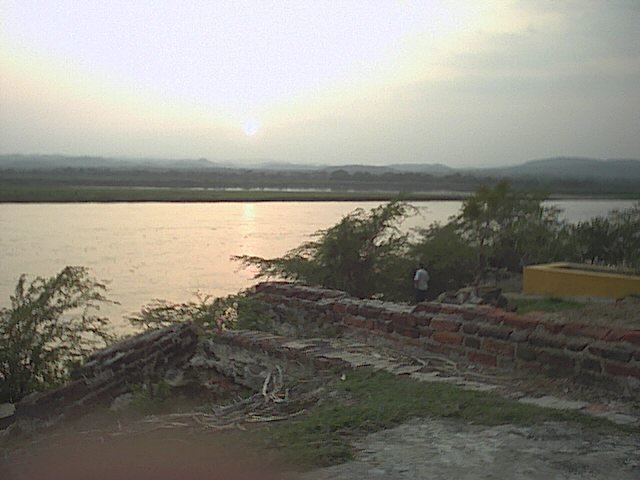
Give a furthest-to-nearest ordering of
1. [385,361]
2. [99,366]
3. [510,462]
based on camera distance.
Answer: [99,366] < [385,361] < [510,462]

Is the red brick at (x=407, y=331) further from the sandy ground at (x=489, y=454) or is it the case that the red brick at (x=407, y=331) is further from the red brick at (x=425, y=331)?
the sandy ground at (x=489, y=454)

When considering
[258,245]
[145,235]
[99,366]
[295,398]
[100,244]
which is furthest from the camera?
[145,235]

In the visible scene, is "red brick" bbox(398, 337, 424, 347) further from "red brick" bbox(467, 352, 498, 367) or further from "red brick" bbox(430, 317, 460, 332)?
"red brick" bbox(467, 352, 498, 367)

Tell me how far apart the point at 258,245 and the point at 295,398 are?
12779 millimetres

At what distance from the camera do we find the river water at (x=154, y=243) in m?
13.6

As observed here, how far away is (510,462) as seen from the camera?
123 inches

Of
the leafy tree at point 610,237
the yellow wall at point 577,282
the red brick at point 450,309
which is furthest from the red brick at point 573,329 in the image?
the leafy tree at point 610,237

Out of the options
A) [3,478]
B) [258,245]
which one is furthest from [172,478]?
→ [258,245]

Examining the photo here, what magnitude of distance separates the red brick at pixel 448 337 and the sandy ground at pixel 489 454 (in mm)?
1648

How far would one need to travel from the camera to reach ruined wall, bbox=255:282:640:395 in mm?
4375

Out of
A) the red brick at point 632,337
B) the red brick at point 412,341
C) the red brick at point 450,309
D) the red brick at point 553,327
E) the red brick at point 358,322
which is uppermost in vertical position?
the red brick at point 632,337

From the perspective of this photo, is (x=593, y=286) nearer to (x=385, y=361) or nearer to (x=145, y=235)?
(x=385, y=361)

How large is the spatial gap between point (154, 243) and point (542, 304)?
13.1 m

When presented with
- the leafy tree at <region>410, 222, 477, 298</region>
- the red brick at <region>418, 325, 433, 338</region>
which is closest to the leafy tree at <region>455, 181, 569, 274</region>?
the leafy tree at <region>410, 222, 477, 298</region>
